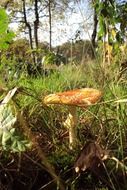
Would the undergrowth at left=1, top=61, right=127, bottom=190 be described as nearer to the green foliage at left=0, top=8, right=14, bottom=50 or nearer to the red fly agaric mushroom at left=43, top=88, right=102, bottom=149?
the red fly agaric mushroom at left=43, top=88, right=102, bottom=149

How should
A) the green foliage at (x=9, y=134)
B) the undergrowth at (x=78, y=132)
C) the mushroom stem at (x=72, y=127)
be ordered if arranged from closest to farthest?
the green foliage at (x=9, y=134), the undergrowth at (x=78, y=132), the mushroom stem at (x=72, y=127)

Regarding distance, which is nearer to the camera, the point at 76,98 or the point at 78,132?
the point at 76,98

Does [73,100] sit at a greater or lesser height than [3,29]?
lesser

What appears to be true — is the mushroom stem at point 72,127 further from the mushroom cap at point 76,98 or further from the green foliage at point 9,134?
the green foliage at point 9,134

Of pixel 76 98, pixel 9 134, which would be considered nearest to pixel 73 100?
pixel 76 98

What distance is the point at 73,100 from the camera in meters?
1.44

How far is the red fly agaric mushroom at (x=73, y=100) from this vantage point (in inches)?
56.6

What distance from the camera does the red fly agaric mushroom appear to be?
4.72ft

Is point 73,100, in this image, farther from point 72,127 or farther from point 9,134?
point 9,134

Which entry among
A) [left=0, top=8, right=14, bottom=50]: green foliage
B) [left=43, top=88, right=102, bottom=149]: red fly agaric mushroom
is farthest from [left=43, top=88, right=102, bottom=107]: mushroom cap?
[left=0, top=8, right=14, bottom=50]: green foliage

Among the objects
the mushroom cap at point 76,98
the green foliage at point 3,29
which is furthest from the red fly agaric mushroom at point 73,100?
the green foliage at point 3,29

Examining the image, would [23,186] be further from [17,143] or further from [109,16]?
[109,16]

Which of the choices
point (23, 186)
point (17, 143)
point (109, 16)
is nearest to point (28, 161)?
point (23, 186)

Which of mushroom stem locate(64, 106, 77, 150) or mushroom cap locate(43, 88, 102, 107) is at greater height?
mushroom cap locate(43, 88, 102, 107)
